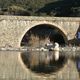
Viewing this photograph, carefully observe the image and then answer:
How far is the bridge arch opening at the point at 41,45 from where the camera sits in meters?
31.0

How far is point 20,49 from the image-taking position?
45.9 metres

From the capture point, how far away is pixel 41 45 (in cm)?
4831

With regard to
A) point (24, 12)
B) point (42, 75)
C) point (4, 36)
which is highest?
point (24, 12)

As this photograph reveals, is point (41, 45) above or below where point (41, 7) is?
below

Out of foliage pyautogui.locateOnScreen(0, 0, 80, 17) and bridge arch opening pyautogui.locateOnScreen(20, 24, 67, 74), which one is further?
foliage pyautogui.locateOnScreen(0, 0, 80, 17)

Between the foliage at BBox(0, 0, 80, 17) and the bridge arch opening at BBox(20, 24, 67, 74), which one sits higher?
the foliage at BBox(0, 0, 80, 17)

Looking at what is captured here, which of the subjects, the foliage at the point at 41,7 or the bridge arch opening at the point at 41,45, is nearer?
the bridge arch opening at the point at 41,45

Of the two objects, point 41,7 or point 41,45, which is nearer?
point 41,45

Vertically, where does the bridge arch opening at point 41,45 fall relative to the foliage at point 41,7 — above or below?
below

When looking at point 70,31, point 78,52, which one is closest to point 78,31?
point 70,31

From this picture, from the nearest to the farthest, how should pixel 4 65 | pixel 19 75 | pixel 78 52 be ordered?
pixel 19 75 → pixel 4 65 → pixel 78 52

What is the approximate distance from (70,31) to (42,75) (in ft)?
70.0

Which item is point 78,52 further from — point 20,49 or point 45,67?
point 45,67

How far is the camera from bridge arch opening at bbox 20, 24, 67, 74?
3098 cm
